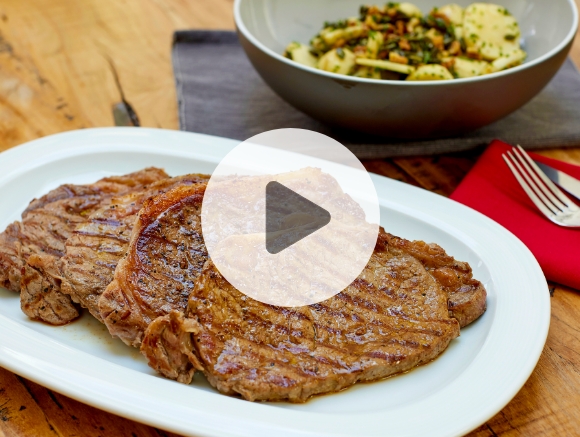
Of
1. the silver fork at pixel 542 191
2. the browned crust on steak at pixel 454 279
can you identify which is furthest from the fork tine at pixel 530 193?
the browned crust on steak at pixel 454 279

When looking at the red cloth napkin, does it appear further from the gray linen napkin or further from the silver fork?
the gray linen napkin

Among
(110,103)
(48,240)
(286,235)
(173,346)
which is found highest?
(286,235)

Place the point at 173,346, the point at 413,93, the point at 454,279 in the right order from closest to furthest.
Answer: the point at 173,346
the point at 454,279
the point at 413,93

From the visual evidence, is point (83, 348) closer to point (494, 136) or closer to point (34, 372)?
point (34, 372)

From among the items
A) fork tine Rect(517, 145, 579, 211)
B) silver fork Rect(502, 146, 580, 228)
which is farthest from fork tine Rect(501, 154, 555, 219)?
fork tine Rect(517, 145, 579, 211)

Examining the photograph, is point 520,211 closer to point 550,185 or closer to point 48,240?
point 550,185

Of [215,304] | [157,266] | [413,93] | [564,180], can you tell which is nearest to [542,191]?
[564,180]
